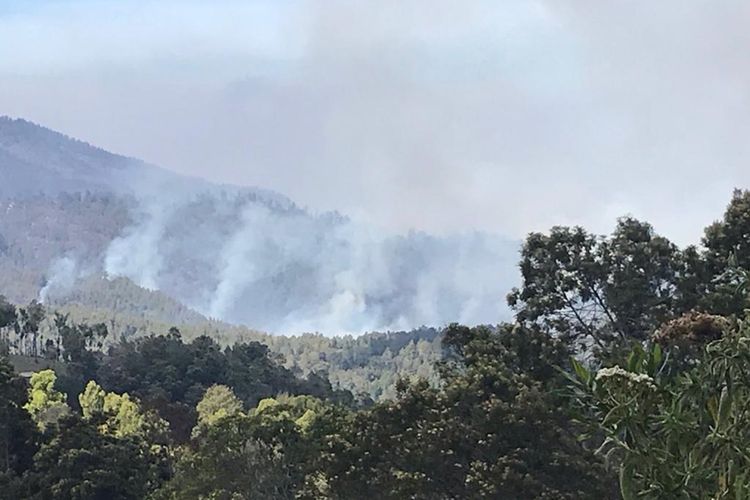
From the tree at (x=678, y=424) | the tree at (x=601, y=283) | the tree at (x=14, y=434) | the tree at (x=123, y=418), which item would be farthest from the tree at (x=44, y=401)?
the tree at (x=678, y=424)

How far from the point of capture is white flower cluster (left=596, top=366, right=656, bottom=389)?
Result: 507 centimetres

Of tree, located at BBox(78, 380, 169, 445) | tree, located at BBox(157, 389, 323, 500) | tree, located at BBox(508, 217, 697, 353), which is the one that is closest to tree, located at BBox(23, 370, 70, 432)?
tree, located at BBox(78, 380, 169, 445)

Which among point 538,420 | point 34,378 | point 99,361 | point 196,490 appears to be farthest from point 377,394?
point 538,420

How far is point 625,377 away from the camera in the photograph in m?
5.09

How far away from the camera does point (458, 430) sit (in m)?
19.9

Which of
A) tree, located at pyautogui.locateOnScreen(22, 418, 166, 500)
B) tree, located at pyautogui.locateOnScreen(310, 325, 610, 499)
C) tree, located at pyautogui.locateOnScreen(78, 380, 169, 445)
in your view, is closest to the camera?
tree, located at pyautogui.locateOnScreen(310, 325, 610, 499)

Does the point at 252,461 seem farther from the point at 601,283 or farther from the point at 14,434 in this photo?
the point at 14,434

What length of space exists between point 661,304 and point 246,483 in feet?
32.3

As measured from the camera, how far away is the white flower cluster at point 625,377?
507 centimetres

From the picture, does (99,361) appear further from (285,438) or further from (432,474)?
(432,474)

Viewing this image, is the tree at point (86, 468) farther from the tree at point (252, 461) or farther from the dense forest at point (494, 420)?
the tree at point (252, 461)

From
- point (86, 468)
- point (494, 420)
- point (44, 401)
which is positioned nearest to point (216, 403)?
point (44, 401)

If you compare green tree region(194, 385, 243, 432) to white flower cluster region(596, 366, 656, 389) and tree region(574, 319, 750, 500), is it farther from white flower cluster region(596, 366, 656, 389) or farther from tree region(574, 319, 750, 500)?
white flower cluster region(596, 366, 656, 389)

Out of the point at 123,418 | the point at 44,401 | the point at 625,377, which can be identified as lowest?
the point at 625,377
